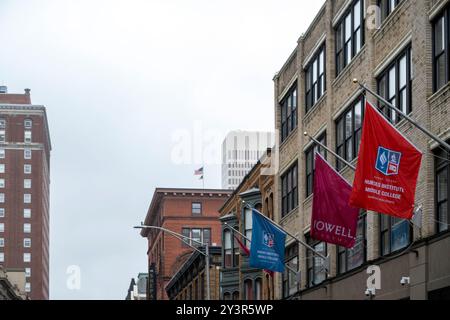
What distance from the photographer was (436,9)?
3028 centimetres

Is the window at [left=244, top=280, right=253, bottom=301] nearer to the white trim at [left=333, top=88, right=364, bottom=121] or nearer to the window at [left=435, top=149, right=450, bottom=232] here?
the white trim at [left=333, top=88, right=364, bottom=121]

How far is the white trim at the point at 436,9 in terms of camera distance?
2959 centimetres

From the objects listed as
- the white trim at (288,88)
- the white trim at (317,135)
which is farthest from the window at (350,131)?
the white trim at (288,88)

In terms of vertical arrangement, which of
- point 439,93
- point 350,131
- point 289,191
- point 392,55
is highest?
point 392,55

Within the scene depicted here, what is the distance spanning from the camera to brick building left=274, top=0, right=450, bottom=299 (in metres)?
30.5

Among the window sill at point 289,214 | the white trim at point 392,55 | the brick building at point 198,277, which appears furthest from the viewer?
the brick building at point 198,277

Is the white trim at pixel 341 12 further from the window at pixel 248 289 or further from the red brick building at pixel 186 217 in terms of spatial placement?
the red brick building at pixel 186 217

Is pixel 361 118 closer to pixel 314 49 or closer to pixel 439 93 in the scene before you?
pixel 314 49

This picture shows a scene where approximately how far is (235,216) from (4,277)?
64.6 metres

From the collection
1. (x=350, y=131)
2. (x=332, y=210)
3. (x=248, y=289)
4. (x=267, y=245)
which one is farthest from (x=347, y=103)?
(x=248, y=289)

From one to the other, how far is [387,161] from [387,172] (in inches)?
10.0

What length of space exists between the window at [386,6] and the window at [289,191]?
14.6 meters

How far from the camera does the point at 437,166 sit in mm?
30672

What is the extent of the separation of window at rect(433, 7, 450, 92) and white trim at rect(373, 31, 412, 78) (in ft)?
7.06
